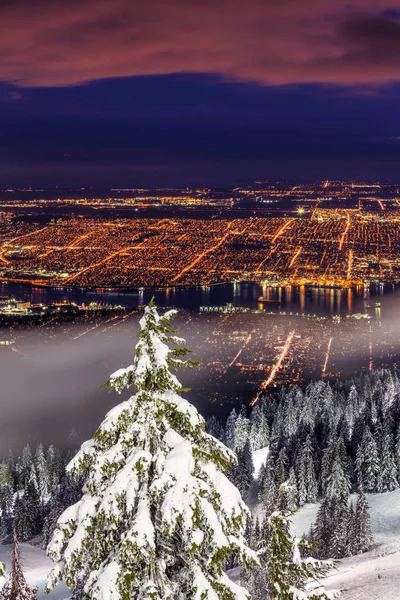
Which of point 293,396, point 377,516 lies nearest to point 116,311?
point 293,396

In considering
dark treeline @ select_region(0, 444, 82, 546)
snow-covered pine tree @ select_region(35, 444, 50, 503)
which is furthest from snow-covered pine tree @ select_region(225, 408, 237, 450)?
snow-covered pine tree @ select_region(35, 444, 50, 503)

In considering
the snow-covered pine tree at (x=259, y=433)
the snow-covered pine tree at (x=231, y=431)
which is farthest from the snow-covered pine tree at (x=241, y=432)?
the snow-covered pine tree at (x=259, y=433)

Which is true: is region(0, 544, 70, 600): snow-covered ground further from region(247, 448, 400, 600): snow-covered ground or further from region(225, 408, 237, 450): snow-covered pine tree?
region(225, 408, 237, 450): snow-covered pine tree

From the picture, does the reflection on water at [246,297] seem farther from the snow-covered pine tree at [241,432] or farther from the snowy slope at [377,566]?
the snowy slope at [377,566]

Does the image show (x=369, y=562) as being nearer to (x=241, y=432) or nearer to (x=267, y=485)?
(x=267, y=485)

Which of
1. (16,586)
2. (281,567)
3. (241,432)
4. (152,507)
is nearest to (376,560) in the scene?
(281,567)

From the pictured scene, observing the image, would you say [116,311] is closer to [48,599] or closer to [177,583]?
[48,599]
